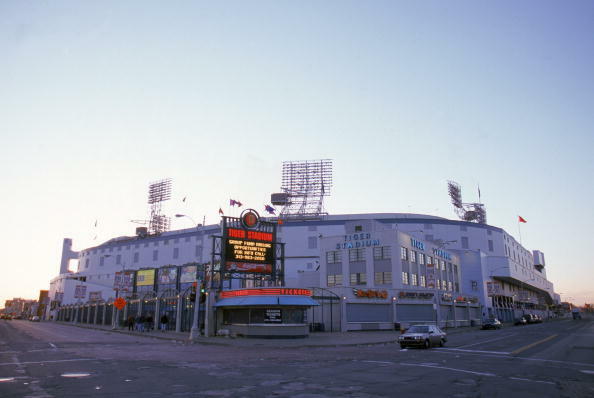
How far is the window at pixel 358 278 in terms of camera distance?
6494 cm

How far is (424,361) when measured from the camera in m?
20.1

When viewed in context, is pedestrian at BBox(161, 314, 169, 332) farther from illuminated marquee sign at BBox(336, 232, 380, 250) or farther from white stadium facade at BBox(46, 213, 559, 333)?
illuminated marquee sign at BBox(336, 232, 380, 250)

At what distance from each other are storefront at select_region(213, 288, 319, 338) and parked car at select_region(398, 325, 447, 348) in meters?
12.5

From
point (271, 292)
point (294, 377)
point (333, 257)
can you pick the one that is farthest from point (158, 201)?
point (294, 377)

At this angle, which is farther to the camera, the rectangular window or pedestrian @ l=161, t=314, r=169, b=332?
the rectangular window

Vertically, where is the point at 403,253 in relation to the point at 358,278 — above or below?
above

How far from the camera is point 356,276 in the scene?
65625 mm

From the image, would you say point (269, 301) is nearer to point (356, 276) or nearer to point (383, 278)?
point (383, 278)

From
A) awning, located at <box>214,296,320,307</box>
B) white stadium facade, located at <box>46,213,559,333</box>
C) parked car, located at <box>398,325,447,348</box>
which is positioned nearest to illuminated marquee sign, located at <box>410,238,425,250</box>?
white stadium facade, located at <box>46,213,559,333</box>

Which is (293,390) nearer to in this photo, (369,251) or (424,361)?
(424,361)

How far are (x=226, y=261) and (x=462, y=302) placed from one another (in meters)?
46.8

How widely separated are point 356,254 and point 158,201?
95408mm

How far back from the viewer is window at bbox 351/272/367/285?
213 ft

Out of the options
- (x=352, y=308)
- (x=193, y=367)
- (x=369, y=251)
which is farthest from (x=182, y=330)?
(x=193, y=367)
